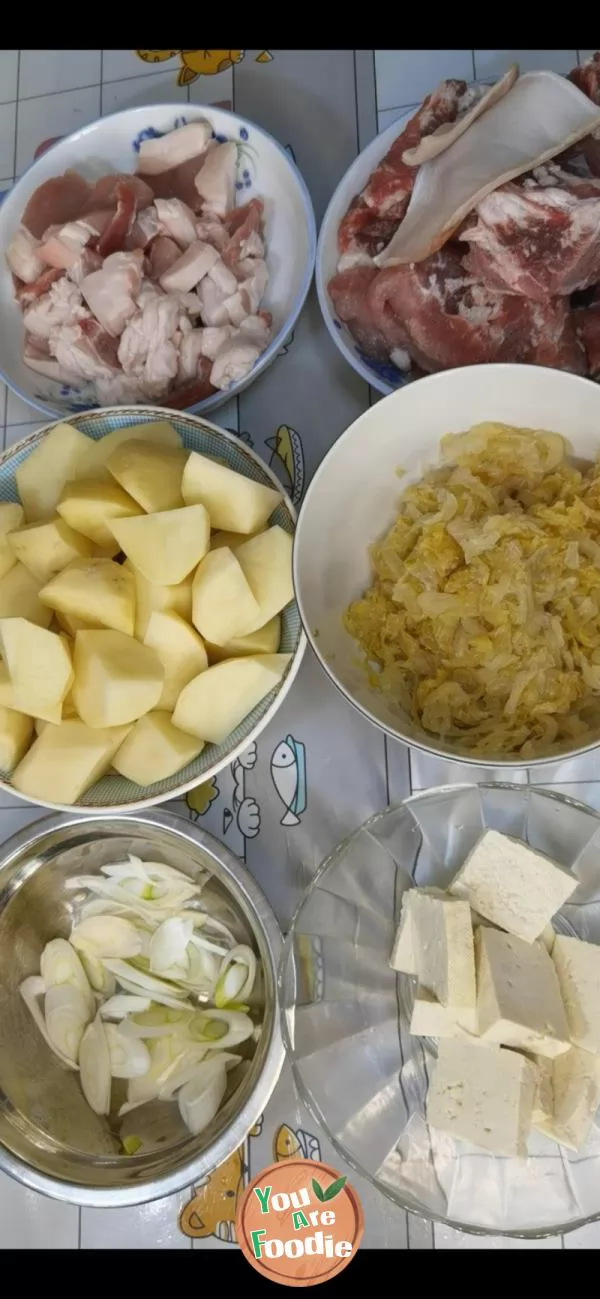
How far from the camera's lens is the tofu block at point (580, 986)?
1.11 metres

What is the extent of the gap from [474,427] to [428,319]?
0.21m

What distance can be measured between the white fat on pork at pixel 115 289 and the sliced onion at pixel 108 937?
1.01 m

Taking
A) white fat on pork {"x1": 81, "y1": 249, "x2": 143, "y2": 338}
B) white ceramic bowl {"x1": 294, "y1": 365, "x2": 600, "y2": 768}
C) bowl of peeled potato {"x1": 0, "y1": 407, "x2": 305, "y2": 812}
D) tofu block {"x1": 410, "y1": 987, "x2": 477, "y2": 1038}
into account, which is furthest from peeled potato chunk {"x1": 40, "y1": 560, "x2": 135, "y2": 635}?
tofu block {"x1": 410, "y1": 987, "x2": 477, "y2": 1038}

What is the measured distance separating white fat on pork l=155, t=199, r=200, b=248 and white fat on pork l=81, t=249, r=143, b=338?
0.36 ft

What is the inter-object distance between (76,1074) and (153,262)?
4.63 ft

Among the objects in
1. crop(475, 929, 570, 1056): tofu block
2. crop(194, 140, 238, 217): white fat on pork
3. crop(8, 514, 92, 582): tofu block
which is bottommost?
crop(475, 929, 570, 1056): tofu block

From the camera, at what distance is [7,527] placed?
138 centimetres

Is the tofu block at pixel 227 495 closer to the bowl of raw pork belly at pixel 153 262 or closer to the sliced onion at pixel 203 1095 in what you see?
the bowl of raw pork belly at pixel 153 262

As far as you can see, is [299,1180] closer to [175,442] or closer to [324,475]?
[324,475]

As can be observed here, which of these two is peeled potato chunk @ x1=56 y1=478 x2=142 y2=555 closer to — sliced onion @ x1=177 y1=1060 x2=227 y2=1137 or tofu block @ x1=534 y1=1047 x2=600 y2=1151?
sliced onion @ x1=177 y1=1060 x2=227 y2=1137

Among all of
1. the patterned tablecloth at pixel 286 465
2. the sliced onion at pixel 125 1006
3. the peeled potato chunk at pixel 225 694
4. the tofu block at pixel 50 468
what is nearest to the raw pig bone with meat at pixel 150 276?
the patterned tablecloth at pixel 286 465

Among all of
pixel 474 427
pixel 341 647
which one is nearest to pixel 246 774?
pixel 341 647

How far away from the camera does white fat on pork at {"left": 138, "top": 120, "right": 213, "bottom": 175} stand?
1673 mm

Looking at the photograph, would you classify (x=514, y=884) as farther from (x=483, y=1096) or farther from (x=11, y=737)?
(x=11, y=737)
